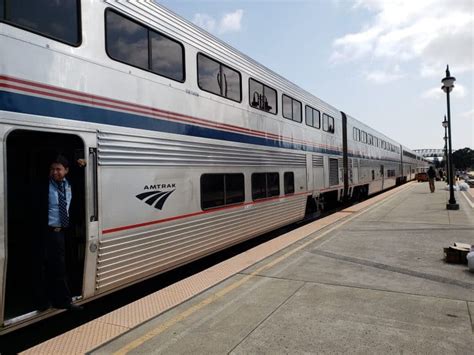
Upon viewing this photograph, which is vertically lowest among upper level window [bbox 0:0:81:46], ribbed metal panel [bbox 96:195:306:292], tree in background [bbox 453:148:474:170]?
ribbed metal panel [bbox 96:195:306:292]

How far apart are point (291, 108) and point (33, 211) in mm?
6685

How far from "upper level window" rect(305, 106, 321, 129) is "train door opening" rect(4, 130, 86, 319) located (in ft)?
24.5

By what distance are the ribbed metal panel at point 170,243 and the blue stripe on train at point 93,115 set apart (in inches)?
49.7

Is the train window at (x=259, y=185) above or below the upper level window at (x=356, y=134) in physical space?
below

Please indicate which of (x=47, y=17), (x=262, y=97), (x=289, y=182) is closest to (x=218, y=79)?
(x=262, y=97)

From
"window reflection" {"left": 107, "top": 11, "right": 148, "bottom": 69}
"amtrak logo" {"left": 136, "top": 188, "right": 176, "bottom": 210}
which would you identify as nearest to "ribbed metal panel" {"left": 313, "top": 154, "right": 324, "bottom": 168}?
"amtrak logo" {"left": 136, "top": 188, "right": 176, "bottom": 210}

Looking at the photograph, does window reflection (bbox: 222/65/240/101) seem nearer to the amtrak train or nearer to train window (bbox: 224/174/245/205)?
the amtrak train

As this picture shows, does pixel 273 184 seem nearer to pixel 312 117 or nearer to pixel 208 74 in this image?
pixel 208 74

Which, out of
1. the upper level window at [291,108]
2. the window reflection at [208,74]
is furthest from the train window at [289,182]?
the window reflection at [208,74]

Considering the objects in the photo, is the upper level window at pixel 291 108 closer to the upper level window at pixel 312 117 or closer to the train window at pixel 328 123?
the upper level window at pixel 312 117

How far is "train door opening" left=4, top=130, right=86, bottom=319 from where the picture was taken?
3.99 meters

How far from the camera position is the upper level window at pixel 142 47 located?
4.47m

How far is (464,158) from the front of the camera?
318 feet

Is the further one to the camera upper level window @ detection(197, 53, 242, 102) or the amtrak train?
upper level window @ detection(197, 53, 242, 102)
